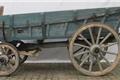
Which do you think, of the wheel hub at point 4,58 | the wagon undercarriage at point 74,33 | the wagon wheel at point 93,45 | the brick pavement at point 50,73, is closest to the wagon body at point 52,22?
the wagon undercarriage at point 74,33

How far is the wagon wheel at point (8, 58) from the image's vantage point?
20.9ft

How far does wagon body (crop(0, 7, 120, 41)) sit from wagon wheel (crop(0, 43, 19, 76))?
0.68 feet

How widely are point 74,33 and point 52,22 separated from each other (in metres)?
0.42

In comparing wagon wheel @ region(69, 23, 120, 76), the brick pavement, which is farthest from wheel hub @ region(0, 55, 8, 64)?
wagon wheel @ region(69, 23, 120, 76)

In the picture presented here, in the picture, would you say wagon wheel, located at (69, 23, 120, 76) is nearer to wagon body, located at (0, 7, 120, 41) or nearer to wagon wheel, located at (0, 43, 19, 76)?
wagon body, located at (0, 7, 120, 41)

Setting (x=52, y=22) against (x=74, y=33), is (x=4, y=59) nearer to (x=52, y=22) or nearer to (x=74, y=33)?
(x=52, y=22)

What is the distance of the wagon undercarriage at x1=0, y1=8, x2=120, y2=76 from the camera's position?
629cm

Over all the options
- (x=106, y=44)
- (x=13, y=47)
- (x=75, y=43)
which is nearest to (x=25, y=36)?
(x=13, y=47)

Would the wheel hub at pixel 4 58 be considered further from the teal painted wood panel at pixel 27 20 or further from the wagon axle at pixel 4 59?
the teal painted wood panel at pixel 27 20

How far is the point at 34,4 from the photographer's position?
752 cm

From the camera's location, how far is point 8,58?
21.0 ft

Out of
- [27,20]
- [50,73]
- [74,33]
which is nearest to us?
[74,33]

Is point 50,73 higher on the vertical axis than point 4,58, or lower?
lower

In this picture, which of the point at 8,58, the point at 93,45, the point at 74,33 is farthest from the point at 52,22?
the point at 8,58
